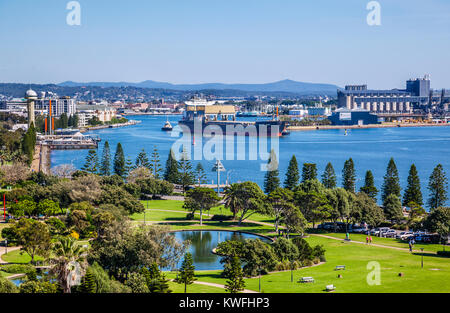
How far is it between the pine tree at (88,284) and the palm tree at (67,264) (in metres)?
0.48

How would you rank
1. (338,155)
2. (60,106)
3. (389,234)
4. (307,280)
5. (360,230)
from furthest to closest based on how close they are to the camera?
(60,106), (338,155), (360,230), (389,234), (307,280)

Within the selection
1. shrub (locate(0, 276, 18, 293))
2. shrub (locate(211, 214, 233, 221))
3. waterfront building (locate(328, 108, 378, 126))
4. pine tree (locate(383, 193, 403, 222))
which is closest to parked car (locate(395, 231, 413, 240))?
pine tree (locate(383, 193, 403, 222))

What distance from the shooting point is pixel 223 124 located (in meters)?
98.5

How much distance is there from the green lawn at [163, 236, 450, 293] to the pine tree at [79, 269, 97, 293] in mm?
4180

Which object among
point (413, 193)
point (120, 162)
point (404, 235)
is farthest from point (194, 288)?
point (120, 162)

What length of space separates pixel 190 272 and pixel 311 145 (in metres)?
60.0

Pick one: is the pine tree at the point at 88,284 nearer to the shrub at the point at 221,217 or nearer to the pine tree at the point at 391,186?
the shrub at the point at 221,217

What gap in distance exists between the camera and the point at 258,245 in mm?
17078

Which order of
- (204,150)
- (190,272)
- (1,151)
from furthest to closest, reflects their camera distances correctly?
(204,150)
(1,151)
(190,272)

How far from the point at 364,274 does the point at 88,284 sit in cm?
773

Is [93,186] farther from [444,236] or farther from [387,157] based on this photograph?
[387,157]

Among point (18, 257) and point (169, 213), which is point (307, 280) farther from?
point (169, 213)

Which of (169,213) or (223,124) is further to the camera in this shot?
(223,124)

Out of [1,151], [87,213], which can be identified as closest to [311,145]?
[1,151]
